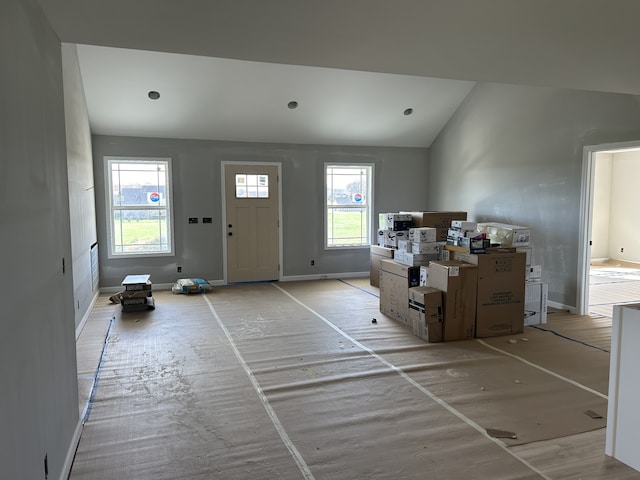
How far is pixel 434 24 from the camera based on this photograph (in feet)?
8.06

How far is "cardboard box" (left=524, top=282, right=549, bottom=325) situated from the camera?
521 cm

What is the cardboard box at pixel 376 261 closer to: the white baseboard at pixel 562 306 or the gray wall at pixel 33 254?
the white baseboard at pixel 562 306

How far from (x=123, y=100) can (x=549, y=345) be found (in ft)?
19.8

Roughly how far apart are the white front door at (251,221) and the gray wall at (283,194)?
146 millimetres

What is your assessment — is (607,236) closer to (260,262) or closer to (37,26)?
(260,262)

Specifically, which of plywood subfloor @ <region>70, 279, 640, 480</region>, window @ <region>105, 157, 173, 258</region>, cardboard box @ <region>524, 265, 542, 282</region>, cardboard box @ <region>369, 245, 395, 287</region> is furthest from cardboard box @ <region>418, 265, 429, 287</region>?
window @ <region>105, 157, 173, 258</region>

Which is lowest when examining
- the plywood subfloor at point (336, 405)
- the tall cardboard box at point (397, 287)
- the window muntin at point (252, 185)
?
the plywood subfloor at point (336, 405)

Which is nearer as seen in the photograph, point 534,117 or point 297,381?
point 297,381

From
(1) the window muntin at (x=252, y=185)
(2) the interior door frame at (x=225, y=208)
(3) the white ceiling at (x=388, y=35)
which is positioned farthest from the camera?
(1) the window muntin at (x=252, y=185)

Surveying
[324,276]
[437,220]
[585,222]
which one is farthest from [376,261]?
[585,222]

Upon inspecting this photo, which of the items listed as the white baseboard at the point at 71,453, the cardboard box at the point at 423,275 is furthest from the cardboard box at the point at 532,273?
the white baseboard at the point at 71,453

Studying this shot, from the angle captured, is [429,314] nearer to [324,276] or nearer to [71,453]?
[71,453]

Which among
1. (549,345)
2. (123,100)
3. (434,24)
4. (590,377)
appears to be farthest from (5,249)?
(123,100)

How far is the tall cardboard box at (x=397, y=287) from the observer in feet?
16.9
